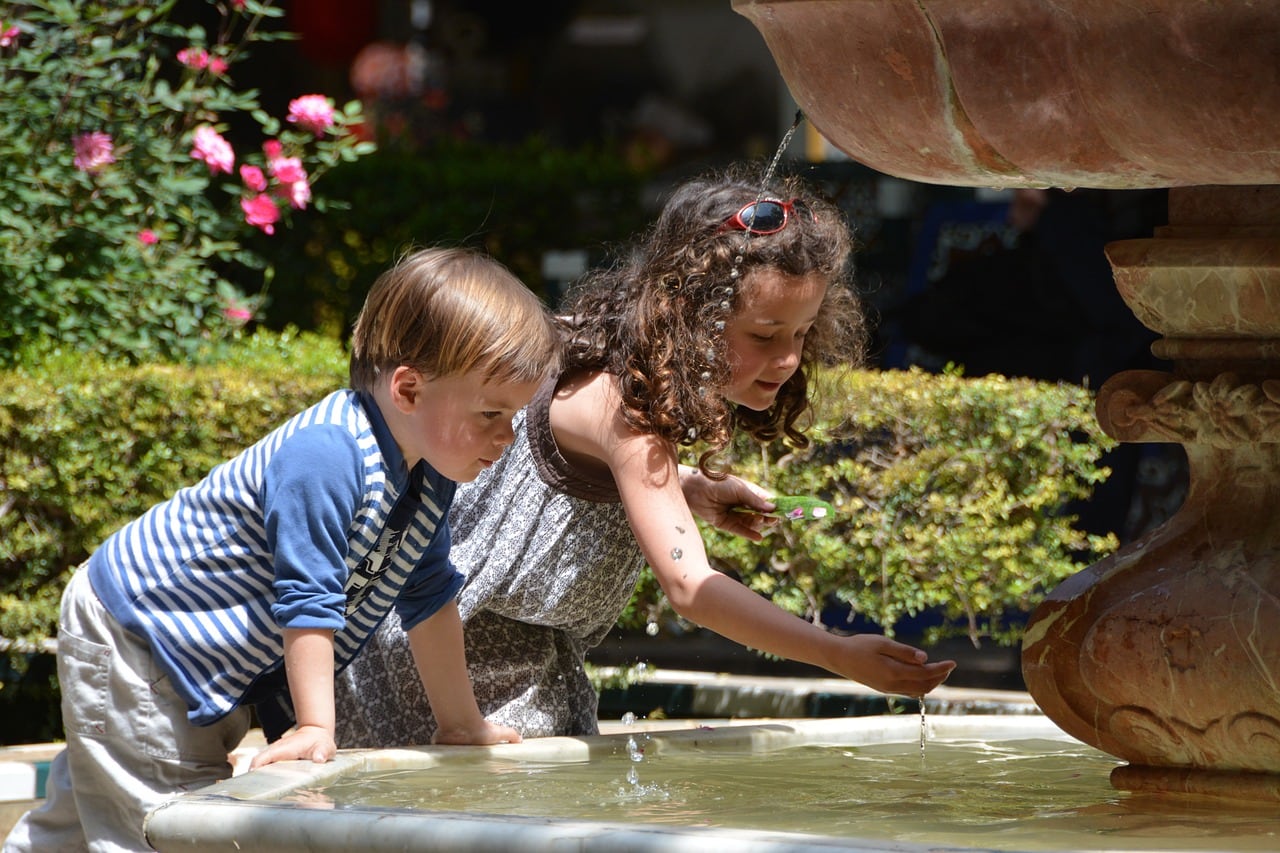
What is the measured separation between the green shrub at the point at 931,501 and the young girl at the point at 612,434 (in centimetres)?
124

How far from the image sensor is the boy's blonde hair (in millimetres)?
2689

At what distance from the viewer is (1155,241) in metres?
2.62

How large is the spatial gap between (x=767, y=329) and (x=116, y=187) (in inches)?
121

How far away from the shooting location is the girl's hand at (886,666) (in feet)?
8.94

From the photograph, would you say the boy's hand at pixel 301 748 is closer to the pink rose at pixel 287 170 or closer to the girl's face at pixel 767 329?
the girl's face at pixel 767 329

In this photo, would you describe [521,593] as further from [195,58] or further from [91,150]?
[195,58]

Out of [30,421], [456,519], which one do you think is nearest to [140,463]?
[30,421]

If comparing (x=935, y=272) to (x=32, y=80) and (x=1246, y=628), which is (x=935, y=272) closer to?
(x=32, y=80)

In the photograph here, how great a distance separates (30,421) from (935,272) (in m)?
3.76

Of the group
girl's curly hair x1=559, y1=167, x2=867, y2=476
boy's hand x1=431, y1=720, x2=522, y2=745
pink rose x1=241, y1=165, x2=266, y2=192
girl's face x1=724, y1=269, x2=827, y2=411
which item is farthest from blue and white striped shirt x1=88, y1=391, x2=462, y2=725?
pink rose x1=241, y1=165, x2=266, y2=192

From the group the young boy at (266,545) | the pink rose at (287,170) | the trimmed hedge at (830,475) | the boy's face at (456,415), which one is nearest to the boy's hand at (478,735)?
the young boy at (266,545)

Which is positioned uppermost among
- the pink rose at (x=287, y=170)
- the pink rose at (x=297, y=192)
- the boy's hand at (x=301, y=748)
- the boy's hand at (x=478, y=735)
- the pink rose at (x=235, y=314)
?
the pink rose at (x=287, y=170)

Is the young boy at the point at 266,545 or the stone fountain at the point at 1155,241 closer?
the stone fountain at the point at 1155,241

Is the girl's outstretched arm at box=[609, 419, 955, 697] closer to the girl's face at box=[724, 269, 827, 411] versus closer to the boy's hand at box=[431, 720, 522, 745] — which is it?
the girl's face at box=[724, 269, 827, 411]
